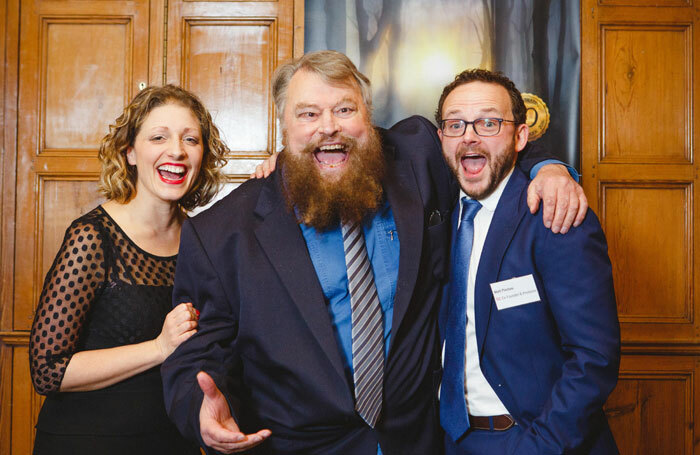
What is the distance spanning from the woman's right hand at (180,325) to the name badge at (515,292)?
977mm

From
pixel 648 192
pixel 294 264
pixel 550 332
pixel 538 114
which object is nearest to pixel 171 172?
pixel 294 264

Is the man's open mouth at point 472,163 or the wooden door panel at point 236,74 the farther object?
the wooden door panel at point 236,74

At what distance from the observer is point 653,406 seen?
3420 millimetres


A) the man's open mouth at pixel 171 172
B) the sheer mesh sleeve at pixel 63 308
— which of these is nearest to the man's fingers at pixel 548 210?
the man's open mouth at pixel 171 172

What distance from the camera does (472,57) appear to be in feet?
11.2

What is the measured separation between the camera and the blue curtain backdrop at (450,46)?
Result: 339cm

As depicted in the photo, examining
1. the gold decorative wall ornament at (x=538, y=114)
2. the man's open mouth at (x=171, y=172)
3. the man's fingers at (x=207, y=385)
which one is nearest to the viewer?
the man's fingers at (x=207, y=385)

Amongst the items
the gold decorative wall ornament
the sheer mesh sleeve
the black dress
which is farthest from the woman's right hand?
the gold decorative wall ornament

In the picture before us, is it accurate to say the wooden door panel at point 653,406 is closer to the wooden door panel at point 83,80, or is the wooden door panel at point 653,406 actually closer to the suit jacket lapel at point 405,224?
the suit jacket lapel at point 405,224

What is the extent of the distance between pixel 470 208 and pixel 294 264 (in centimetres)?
63

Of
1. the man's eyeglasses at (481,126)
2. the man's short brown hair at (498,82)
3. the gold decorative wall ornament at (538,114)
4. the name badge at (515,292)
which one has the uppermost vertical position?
the gold decorative wall ornament at (538,114)

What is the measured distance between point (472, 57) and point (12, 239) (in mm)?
2954

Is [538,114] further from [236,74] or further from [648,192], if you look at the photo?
[236,74]

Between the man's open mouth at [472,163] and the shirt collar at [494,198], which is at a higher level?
the man's open mouth at [472,163]
